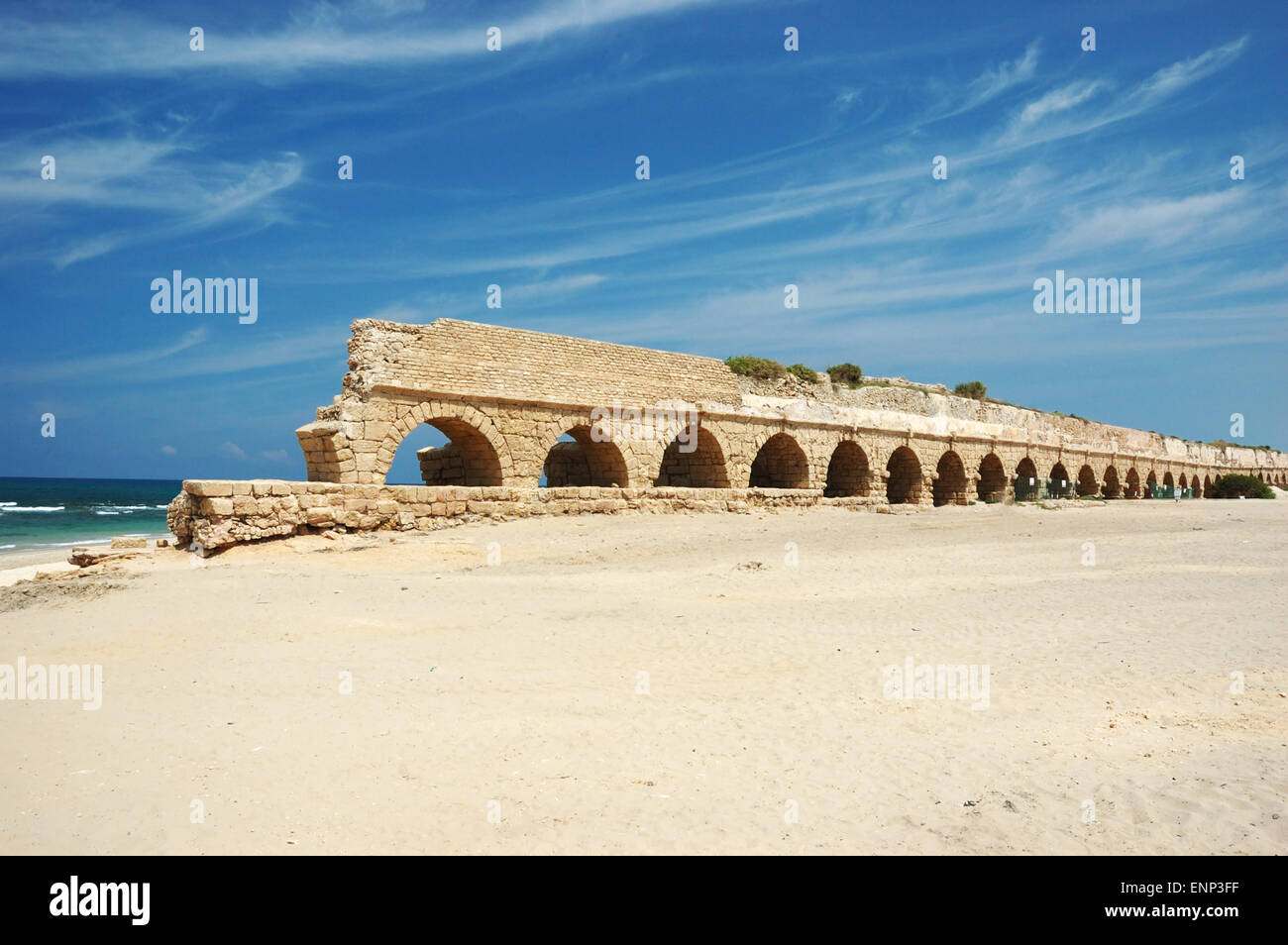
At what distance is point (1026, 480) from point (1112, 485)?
35.7ft

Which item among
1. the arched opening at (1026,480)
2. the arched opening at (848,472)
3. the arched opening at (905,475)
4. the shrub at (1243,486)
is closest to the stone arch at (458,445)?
the arched opening at (848,472)

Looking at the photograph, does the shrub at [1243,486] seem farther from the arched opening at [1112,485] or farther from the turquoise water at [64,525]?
the turquoise water at [64,525]

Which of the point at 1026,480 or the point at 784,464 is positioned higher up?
the point at 784,464

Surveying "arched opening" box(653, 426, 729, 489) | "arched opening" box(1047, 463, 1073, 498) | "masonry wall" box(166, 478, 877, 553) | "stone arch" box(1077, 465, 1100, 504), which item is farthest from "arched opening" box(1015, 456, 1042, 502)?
"masonry wall" box(166, 478, 877, 553)

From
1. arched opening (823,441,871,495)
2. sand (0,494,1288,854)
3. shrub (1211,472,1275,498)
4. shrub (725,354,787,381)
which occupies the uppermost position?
shrub (725,354,787,381)

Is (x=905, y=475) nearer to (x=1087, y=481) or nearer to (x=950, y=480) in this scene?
(x=950, y=480)

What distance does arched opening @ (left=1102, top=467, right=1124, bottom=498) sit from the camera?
38.7m

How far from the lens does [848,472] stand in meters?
23.2

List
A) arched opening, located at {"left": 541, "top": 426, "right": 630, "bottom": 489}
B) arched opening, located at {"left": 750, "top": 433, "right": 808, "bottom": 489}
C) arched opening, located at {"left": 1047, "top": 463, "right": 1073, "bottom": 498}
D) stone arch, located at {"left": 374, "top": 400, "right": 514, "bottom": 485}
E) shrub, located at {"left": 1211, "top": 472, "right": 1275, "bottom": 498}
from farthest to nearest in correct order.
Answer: shrub, located at {"left": 1211, "top": 472, "right": 1275, "bottom": 498}, arched opening, located at {"left": 1047, "top": 463, "right": 1073, "bottom": 498}, arched opening, located at {"left": 750, "top": 433, "right": 808, "bottom": 489}, arched opening, located at {"left": 541, "top": 426, "right": 630, "bottom": 489}, stone arch, located at {"left": 374, "top": 400, "right": 514, "bottom": 485}

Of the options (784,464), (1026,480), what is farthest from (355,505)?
(1026,480)

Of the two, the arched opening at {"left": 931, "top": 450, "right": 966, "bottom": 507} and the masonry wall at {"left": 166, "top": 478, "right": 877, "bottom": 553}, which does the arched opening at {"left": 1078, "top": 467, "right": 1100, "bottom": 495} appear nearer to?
the arched opening at {"left": 931, "top": 450, "right": 966, "bottom": 507}

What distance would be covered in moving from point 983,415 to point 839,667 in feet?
82.9

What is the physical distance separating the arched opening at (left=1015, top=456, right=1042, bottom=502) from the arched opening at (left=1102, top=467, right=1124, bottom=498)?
9138 mm
